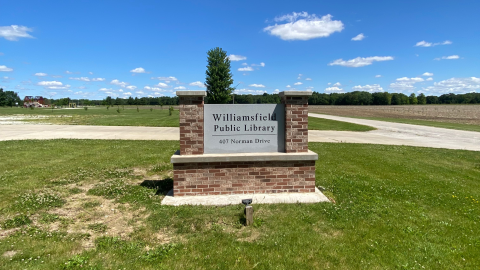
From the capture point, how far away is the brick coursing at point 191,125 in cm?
515

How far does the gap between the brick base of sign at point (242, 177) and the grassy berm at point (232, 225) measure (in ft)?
1.99

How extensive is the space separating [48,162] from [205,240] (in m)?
7.15

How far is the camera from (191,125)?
5.17 metres

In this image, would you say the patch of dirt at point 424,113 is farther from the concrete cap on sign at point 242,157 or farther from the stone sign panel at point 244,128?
the stone sign panel at point 244,128

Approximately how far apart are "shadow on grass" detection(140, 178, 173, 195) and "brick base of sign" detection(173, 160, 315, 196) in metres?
0.69

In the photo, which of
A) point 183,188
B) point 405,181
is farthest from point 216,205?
point 405,181

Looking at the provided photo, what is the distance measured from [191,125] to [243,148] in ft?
3.62

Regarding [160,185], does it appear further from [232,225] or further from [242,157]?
[232,225]

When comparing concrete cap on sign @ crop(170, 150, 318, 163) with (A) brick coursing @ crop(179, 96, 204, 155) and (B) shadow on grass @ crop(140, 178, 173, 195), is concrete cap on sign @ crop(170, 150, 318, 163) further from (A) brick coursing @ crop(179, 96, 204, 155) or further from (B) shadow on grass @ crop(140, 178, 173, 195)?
(B) shadow on grass @ crop(140, 178, 173, 195)

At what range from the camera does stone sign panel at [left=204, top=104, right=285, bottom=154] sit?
17.4 feet

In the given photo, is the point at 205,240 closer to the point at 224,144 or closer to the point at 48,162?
the point at 224,144

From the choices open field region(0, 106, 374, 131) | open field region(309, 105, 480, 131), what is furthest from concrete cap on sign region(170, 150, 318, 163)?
open field region(309, 105, 480, 131)

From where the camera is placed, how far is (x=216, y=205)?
4.72m

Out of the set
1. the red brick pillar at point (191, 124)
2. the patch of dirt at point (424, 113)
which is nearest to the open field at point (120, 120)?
the red brick pillar at point (191, 124)
